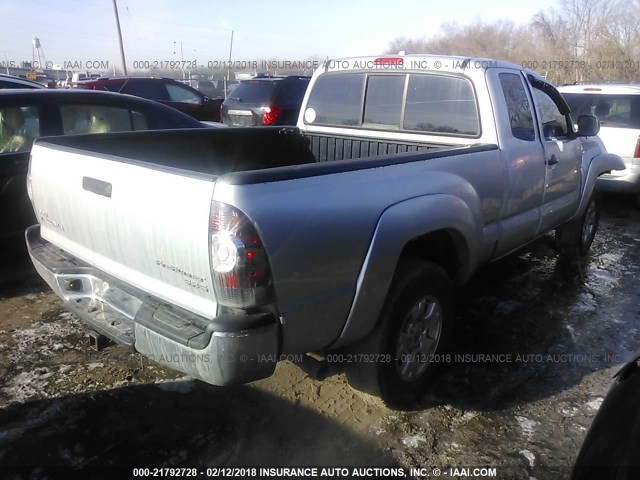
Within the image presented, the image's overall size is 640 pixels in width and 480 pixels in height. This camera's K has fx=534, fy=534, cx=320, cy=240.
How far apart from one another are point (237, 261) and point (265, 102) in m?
9.37

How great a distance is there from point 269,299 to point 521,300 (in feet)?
10.4

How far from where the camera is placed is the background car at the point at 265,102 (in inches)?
429

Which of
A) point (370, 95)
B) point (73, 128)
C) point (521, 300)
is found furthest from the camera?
point (73, 128)

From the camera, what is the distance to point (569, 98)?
8.15 metres

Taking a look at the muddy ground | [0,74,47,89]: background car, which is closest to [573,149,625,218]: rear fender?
the muddy ground

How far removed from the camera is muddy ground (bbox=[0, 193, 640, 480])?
8.87 feet

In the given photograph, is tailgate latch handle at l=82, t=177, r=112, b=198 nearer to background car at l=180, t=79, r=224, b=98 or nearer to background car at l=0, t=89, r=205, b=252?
background car at l=0, t=89, r=205, b=252

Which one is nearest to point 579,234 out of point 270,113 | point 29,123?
point 29,123

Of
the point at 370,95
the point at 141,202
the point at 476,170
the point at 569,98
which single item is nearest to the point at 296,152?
the point at 370,95

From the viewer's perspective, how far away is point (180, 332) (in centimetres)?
225

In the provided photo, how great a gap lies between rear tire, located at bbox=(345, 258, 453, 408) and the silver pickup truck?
0.01 m

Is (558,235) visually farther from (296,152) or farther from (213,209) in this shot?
(213,209)

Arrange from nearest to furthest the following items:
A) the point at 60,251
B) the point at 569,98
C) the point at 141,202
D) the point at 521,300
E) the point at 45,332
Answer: the point at 141,202, the point at 60,251, the point at 45,332, the point at 521,300, the point at 569,98

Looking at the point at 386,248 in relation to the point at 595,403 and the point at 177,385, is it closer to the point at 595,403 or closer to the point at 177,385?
the point at 177,385
